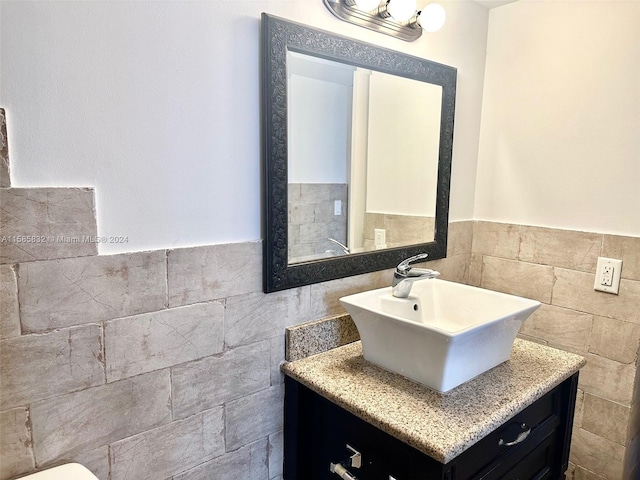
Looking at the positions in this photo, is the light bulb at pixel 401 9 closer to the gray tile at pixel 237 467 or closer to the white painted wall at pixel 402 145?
the white painted wall at pixel 402 145

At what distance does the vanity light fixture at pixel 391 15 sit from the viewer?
4.14 feet

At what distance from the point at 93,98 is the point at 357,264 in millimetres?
895

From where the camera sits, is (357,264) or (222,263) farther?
(357,264)

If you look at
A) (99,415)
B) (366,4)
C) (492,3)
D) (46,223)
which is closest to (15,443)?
(99,415)

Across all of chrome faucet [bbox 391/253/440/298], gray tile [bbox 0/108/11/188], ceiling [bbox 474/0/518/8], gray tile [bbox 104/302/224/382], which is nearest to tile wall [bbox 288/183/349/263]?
chrome faucet [bbox 391/253/440/298]

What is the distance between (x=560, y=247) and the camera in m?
1.64

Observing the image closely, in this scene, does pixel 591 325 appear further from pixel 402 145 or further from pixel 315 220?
pixel 315 220

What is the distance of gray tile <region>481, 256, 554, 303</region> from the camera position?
1.70m

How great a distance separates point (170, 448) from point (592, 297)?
1524 millimetres

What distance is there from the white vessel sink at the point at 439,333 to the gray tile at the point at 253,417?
31 centimetres

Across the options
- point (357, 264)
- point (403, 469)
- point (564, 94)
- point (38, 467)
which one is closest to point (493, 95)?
point (564, 94)

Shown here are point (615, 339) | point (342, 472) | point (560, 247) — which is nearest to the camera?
point (342, 472)

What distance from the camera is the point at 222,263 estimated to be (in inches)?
43.2

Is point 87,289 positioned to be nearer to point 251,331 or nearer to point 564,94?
point 251,331
